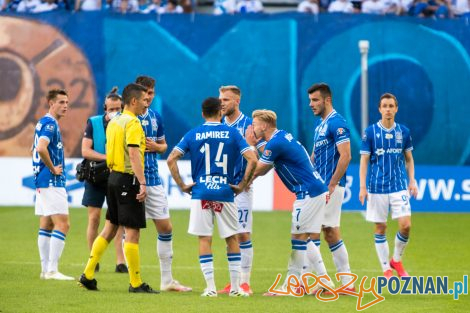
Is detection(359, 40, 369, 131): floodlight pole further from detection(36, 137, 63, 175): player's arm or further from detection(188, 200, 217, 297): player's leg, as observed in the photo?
detection(188, 200, 217, 297): player's leg

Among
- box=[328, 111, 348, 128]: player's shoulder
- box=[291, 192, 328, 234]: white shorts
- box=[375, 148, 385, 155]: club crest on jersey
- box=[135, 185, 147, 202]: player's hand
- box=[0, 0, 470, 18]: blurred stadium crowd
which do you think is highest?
box=[0, 0, 470, 18]: blurred stadium crowd

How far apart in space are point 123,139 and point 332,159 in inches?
94.6

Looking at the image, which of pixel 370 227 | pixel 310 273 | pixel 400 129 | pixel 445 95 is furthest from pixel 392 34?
pixel 310 273

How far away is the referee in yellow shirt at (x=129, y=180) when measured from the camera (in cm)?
1132

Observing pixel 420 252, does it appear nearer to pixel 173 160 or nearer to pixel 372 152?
pixel 372 152

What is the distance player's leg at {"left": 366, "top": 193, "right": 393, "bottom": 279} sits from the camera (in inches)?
518

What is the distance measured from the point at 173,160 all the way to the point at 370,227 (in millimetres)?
8837

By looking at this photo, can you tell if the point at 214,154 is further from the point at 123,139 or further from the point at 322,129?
the point at 322,129

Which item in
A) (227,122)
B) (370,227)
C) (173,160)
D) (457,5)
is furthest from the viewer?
(457,5)

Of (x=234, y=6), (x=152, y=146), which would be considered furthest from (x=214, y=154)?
(x=234, y=6)

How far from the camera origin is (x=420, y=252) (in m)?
16.0

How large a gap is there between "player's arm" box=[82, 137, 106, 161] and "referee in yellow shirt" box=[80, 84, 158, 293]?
5.03 feet

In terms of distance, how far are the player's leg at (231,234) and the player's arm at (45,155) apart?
2285 mm

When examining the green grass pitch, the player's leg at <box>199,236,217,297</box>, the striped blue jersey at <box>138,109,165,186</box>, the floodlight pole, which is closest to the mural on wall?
the green grass pitch
